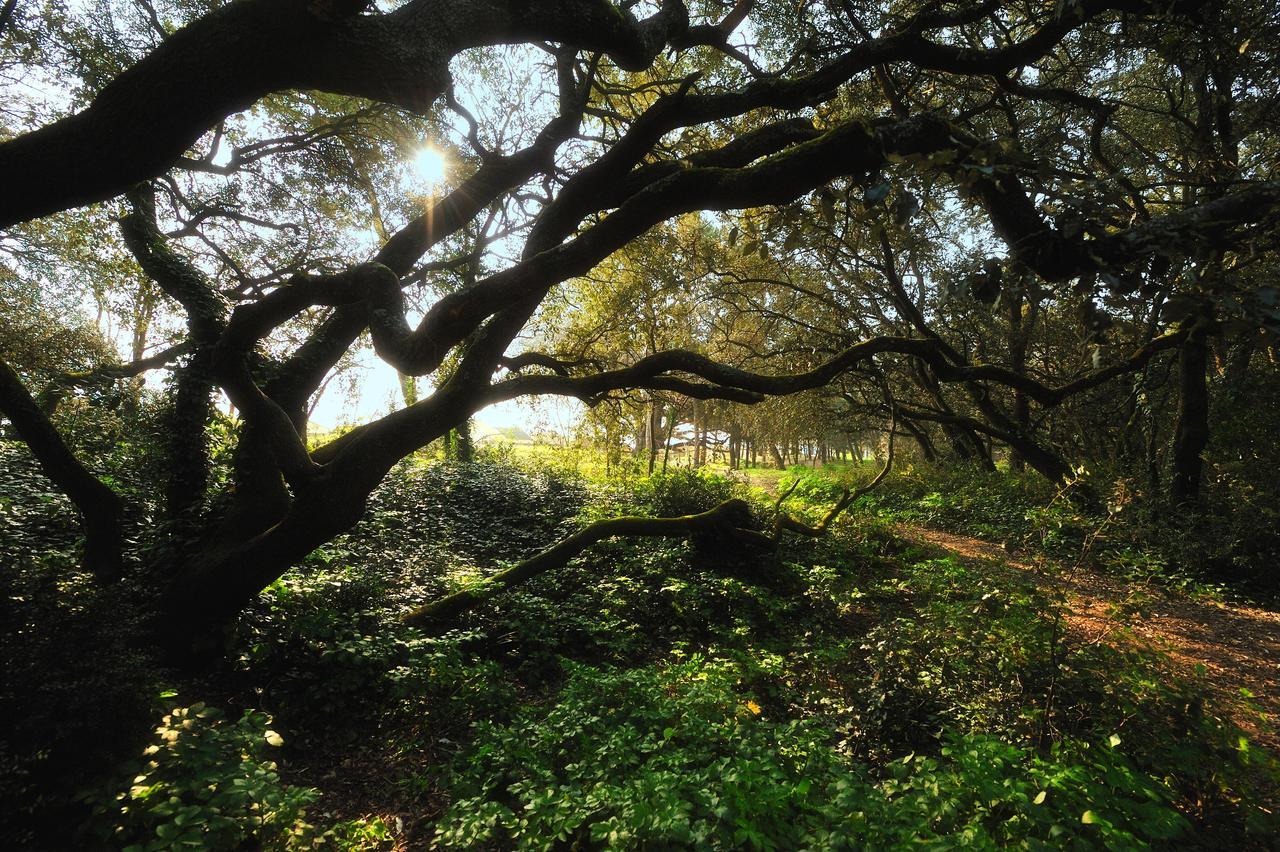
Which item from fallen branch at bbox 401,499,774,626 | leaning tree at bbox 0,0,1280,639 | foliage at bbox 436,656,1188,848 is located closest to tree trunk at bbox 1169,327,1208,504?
leaning tree at bbox 0,0,1280,639

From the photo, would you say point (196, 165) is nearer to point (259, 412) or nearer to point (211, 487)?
point (211, 487)

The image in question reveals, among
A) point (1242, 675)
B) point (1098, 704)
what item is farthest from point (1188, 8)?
point (1242, 675)

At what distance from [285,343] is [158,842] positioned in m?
7.30

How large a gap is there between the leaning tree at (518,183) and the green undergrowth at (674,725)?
1054 mm

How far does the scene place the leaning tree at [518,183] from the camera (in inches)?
92.4

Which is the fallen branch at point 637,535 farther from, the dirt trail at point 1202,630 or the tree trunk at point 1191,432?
the tree trunk at point 1191,432

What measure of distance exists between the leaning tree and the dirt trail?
240 cm

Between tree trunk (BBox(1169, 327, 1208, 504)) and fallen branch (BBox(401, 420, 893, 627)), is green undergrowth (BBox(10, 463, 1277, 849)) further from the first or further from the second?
tree trunk (BBox(1169, 327, 1208, 504))

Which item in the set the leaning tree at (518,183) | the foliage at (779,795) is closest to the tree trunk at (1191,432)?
the leaning tree at (518,183)

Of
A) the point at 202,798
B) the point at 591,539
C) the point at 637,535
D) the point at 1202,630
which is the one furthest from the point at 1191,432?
the point at 202,798

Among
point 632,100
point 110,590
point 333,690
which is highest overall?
point 632,100

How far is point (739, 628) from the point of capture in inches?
228

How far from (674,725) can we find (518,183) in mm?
6211

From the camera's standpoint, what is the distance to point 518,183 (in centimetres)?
647
